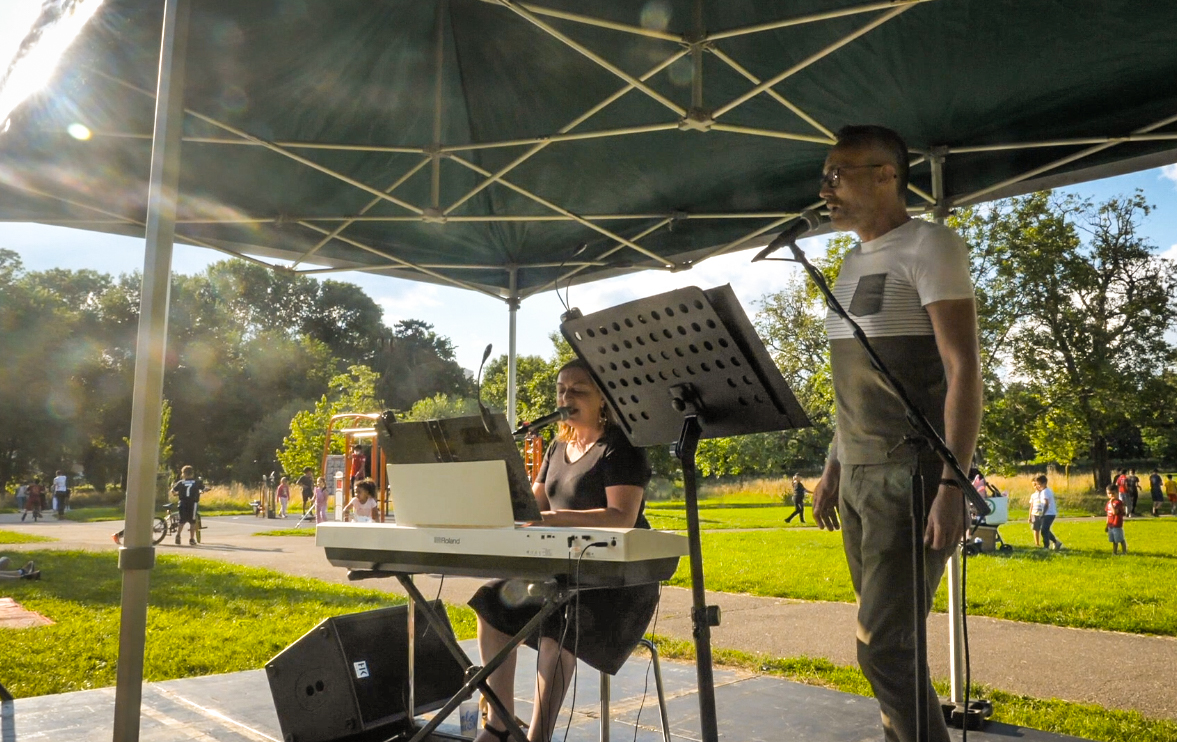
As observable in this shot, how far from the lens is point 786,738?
3.49 meters

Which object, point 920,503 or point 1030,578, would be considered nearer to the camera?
point 920,503

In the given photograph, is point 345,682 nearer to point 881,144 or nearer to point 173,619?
point 881,144

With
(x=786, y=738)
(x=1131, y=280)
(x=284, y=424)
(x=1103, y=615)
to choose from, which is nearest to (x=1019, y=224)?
(x=1131, y=280)

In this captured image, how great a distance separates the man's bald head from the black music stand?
2.08ft

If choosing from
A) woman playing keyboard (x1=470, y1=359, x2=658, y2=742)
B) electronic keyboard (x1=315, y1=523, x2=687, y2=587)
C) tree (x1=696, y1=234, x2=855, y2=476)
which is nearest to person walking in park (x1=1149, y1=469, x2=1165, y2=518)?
tree (x1=696, y1=234, x2=855, y2=476)

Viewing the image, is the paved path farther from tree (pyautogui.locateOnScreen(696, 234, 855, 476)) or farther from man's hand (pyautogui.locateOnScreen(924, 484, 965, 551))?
tree (pyautogui.locateOnScreen(696, 234, 855, 476))

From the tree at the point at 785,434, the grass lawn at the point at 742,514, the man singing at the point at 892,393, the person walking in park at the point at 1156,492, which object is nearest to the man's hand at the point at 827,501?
the man singing at the point at 892,393

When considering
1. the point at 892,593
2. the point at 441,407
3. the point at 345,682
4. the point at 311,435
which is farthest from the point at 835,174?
the point at 441,407

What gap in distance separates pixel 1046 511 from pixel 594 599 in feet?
47.3

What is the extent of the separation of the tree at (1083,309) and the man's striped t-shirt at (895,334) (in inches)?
1017

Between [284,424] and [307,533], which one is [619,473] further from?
[284,424]

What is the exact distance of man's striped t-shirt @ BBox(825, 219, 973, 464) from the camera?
6.89ft

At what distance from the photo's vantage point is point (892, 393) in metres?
2.10

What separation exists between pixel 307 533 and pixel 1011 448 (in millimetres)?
19452
